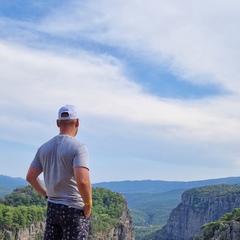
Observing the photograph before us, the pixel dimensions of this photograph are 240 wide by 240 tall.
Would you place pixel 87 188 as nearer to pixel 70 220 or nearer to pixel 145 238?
pixel 70 220

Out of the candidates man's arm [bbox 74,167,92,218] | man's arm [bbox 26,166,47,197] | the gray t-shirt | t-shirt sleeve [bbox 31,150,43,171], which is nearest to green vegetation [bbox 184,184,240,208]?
man's arm [bbox 26,166,47,197]

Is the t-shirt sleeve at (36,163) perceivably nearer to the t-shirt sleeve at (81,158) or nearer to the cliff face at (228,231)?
the t-shirt sleeve at (81,158)

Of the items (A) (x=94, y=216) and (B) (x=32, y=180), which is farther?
(A) (x=94, y=216)

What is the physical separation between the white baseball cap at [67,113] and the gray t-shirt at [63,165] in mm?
230

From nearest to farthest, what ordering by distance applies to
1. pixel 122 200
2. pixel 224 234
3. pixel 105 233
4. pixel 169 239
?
pixel 224 234 < pixel 105 233 < pixel 122 200 < pixel 169 239

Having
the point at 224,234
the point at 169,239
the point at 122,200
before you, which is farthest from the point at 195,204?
the point at 224,234

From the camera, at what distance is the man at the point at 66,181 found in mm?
5125

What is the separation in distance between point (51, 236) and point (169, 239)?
124151 millimetres

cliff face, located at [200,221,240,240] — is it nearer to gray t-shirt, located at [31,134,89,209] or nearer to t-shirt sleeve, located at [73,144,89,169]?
gray t-shirt, located at [31,134,89,209]

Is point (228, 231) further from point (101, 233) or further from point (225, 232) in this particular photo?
point (101, 233)

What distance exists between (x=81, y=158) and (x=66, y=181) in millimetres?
384

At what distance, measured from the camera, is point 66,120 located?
18.0 ft

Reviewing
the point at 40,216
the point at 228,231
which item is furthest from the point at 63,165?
the point at 40,216

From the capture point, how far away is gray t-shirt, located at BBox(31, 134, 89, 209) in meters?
5.19
